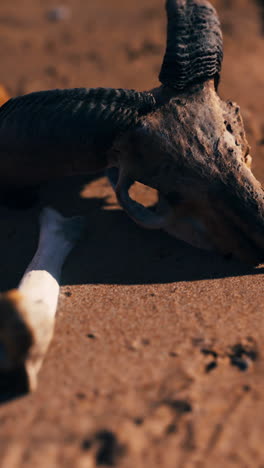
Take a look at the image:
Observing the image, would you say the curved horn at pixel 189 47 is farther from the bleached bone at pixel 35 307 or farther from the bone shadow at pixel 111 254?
the bleached bone at pixel 35 307

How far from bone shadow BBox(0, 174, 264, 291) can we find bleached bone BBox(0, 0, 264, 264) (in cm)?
15

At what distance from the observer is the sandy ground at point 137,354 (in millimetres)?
2070

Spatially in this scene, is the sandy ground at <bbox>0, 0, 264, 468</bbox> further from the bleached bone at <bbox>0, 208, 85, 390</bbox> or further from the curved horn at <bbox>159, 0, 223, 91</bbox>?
the curved horn at <bbox>159, 0, 223, 91</bbox>

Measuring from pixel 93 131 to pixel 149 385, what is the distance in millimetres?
1472

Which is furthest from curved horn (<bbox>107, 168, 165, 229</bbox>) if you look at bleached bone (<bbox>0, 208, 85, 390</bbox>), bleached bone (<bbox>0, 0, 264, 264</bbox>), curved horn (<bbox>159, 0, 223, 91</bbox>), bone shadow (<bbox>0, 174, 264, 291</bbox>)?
curved horn (<bbox>159, 0, 223, 91</bbox>)

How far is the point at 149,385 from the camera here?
7.65ft

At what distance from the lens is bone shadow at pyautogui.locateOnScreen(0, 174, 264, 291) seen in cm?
314

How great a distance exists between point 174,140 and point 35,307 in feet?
4.08

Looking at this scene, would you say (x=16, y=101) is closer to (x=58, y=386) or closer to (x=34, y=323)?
(x=34, y=323)

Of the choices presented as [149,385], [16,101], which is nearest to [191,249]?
[149,385]

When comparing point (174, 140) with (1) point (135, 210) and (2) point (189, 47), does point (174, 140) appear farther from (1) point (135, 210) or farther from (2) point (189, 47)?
(2) point (189, 47)

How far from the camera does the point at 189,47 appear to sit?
3074 millimetres

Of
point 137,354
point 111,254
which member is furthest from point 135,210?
point 137,354

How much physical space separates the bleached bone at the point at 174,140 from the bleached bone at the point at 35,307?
52 centimetres
